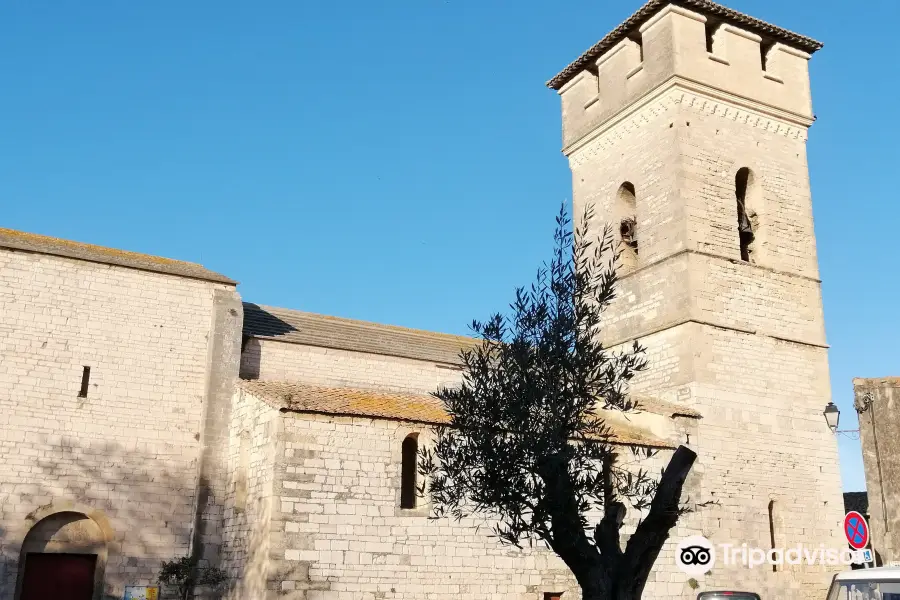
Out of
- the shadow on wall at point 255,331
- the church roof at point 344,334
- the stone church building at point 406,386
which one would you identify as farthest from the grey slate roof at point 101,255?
the church roof at point 344,334

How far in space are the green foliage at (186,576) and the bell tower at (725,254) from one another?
25.3ft

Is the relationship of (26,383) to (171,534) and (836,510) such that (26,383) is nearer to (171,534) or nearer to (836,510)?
(171,534)

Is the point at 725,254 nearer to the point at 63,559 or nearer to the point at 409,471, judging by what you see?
the point at 409,471

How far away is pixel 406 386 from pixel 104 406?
19.8ft

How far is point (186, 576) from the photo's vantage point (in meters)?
14.2

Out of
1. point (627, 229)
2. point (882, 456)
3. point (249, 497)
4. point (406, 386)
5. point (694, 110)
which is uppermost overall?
point (694, 110)

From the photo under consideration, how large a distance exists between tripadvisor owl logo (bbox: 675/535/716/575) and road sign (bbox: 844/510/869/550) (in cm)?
665

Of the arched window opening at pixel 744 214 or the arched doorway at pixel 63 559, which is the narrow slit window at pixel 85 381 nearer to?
the arched doorway at pixel 63 559

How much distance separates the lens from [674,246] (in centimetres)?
1819

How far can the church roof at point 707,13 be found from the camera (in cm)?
1950

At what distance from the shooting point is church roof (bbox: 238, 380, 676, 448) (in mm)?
13484

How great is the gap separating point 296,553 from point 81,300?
605 centimetres

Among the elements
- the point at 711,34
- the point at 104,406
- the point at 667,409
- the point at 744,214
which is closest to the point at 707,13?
the point at 711,34

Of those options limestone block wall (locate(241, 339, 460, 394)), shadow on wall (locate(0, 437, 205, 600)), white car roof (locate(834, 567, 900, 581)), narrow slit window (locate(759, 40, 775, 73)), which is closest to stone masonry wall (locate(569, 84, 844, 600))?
narrow slit window (locate(759, 40, 775, 73))
